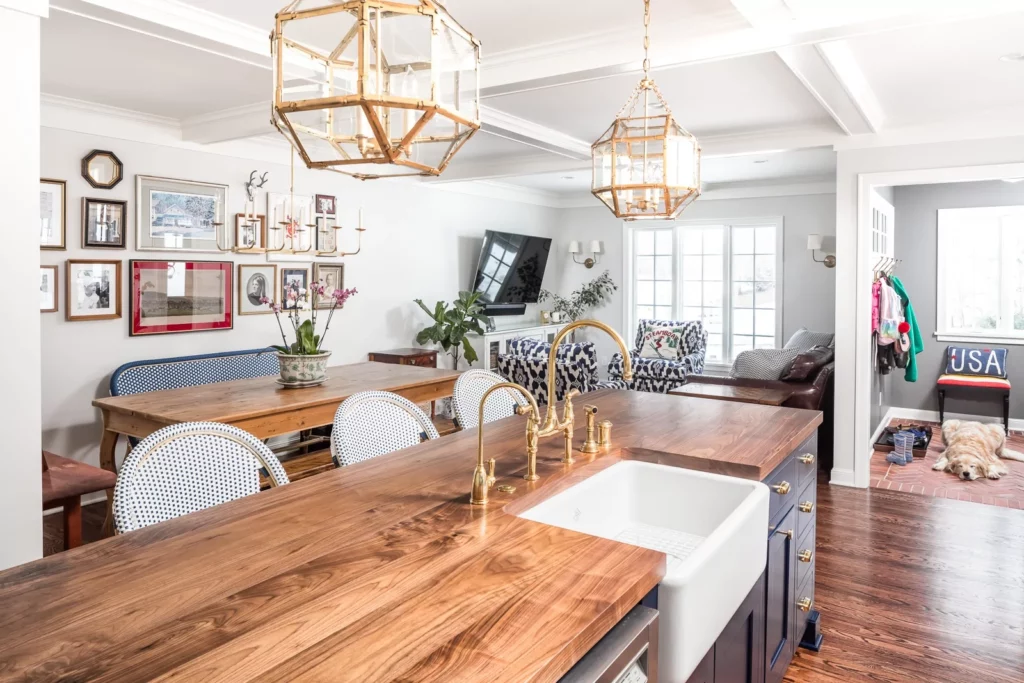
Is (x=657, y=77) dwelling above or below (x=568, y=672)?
above

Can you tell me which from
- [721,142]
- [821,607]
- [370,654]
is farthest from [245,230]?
[370,654]

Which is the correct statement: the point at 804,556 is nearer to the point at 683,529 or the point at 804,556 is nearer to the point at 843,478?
the point at 683,529

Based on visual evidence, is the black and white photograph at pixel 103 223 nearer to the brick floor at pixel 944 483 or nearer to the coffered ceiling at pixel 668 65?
the coffered ceiling at pixel 668 65

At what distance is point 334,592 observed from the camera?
1271mm

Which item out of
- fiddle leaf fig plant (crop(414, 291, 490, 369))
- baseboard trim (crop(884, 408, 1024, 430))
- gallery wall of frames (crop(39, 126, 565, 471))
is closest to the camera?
gallery wall of frames (crop(39, 126, 565, 471))

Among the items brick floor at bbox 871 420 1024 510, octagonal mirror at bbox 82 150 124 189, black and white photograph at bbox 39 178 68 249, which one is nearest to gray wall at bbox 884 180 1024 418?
brick floor at bbox 871 420 1024 510

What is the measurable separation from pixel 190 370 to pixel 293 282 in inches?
45.6

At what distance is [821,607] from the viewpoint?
314 cm

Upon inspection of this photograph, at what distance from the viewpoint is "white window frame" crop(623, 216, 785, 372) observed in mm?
7957

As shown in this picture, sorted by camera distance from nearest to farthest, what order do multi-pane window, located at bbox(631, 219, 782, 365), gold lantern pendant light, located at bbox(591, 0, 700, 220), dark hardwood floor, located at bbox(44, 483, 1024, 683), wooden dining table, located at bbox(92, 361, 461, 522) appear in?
1. gold lantern pendant light, located at bbox(591, 0, 700, 220)
2. dark hardwood floor, located at bbox(44, 483, 1024, 683)
3. wooden dining table, located at bbox(92, 361, 461, 522)
4. multi-pane window, located at bbox(631, 219, 782, 365)

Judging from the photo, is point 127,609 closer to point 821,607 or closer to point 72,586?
point 72,586

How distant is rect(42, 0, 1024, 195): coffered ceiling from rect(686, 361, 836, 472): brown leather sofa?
1648mm

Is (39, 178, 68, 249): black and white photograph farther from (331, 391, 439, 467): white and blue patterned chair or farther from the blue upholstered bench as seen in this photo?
(331, 391, 439, 467): white and blue patterned chair

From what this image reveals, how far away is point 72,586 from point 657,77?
11.2 feet
